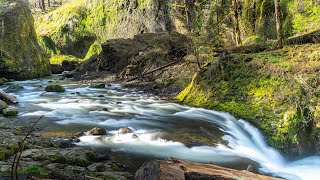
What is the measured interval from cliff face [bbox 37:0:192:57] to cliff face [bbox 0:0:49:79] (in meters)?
13.3

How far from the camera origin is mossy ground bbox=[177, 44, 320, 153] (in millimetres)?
6895

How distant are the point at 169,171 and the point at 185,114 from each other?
6213 millimetres

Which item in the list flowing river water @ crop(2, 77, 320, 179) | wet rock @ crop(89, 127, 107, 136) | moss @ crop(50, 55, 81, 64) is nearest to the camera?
flowing river water @ crop(2, 77, 320, 179)

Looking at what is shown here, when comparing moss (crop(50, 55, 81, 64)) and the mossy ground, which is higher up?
moss (crop(50, 55, 81, 64))

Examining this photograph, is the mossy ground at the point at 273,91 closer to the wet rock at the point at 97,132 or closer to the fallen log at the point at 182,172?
the fallen log at the point at 182,172

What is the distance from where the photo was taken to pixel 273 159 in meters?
6.75

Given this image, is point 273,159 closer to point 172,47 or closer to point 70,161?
point 70,161

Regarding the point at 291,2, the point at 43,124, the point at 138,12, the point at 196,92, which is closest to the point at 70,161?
the point at 43,124

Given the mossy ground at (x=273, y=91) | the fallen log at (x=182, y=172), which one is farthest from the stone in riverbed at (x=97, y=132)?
the fallen log at (x=182, y=172)

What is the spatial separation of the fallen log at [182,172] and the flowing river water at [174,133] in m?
2.11

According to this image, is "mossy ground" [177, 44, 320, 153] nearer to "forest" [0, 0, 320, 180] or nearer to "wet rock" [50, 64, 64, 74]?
"forest" [0, 0, 320, 180]

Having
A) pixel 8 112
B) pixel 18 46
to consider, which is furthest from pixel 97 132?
pixel 18 46

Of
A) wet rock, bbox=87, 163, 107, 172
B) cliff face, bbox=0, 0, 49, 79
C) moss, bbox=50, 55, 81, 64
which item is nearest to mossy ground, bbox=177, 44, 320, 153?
wet rock, bbox=87, 163, 107, 172

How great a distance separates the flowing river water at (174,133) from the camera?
643 cm
